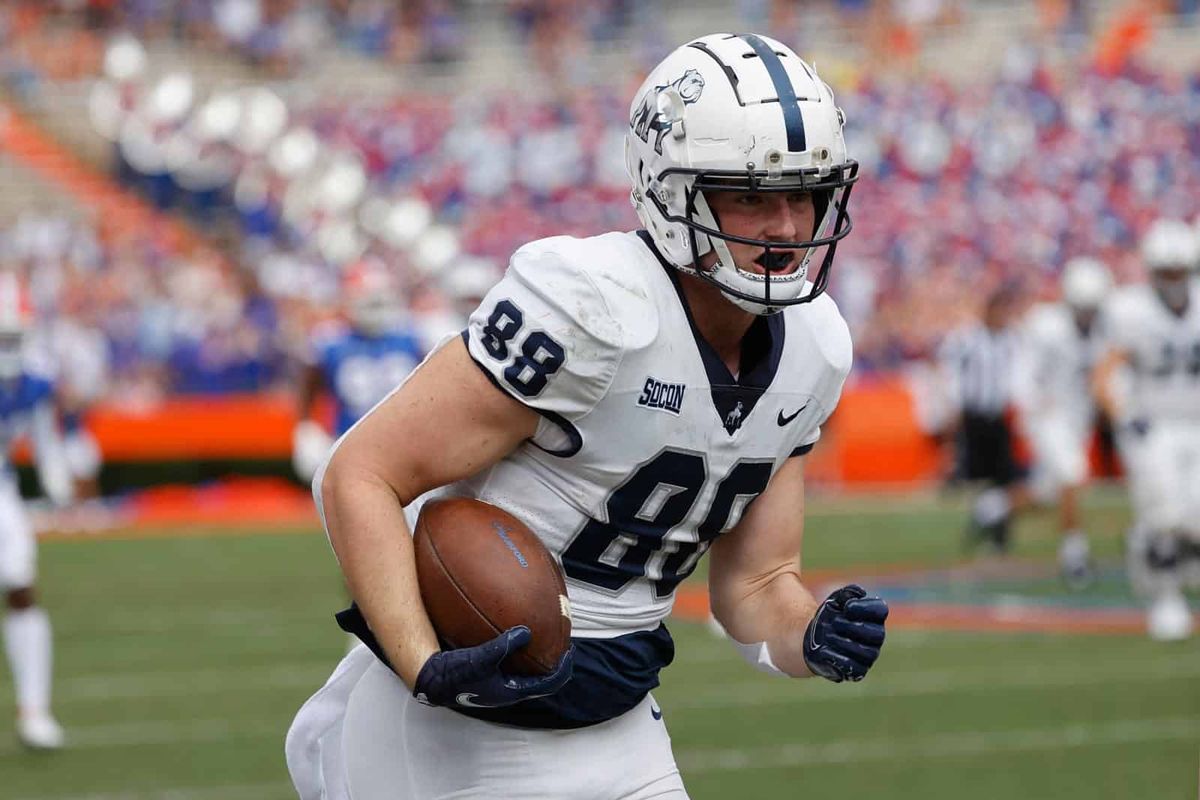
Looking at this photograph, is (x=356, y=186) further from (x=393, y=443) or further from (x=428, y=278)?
(x=393, y=443)

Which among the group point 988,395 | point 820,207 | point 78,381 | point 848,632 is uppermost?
point 820,207

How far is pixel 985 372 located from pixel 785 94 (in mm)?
10556

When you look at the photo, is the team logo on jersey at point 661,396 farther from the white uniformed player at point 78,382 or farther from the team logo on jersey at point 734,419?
the white uniformed player at point 78,382

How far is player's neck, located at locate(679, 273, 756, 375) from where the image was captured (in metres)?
2.90

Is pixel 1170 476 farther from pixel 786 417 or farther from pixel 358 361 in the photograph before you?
pixel 786 417

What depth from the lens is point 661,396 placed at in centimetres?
280

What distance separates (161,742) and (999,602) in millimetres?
4677

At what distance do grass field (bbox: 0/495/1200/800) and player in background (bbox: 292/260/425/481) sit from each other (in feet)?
3.08

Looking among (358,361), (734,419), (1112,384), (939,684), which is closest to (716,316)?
(734,419)

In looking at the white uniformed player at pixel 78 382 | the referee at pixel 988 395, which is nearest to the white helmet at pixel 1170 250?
the referee at pixel 988 395

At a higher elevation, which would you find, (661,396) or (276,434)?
(661,396)

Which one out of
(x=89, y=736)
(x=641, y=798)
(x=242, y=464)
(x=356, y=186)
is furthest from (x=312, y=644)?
(x=356, y=186)

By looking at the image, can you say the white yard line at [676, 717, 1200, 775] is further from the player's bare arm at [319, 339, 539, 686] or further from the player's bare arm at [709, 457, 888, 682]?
the player's bare arm at [319, 339, 539, 686]

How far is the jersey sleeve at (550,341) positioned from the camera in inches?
106
